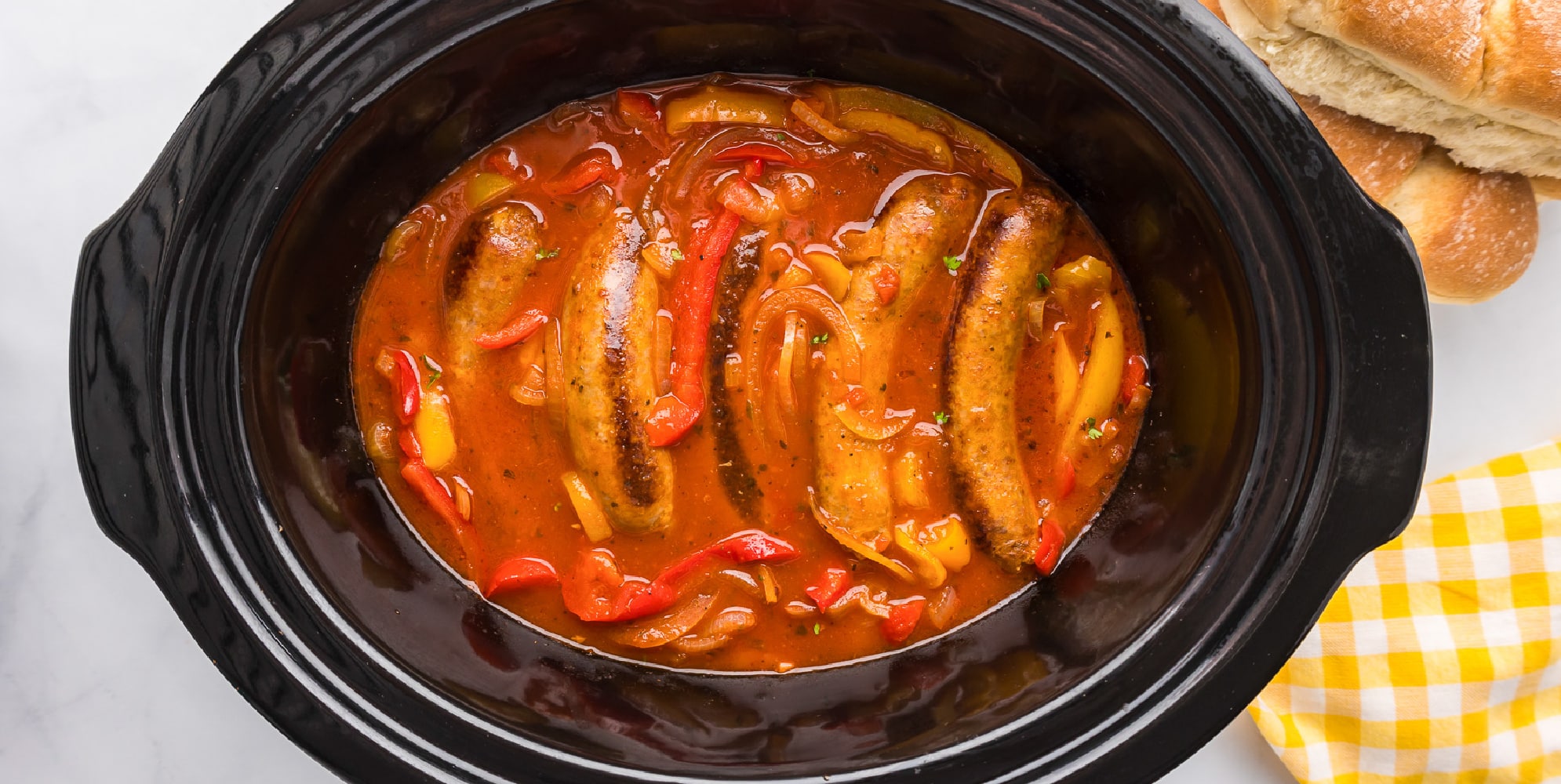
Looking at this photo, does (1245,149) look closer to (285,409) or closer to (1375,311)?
(1375,311)

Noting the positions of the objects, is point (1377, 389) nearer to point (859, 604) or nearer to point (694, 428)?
point (859, 604)

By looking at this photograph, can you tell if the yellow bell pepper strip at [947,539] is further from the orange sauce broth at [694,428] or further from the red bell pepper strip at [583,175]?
the red bell pepper strip at [583,175]

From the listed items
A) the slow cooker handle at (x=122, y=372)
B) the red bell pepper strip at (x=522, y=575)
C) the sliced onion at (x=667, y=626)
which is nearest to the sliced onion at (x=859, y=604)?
the sliced onion at (x=667, y=626)

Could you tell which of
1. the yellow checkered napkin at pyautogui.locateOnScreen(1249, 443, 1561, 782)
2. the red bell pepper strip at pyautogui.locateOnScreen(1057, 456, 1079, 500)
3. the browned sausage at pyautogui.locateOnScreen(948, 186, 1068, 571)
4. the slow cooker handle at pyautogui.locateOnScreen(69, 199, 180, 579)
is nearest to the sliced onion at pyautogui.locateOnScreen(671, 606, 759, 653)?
the browned sausage at pyautogui.locateOnScreen(948, 186, 1068, 571)

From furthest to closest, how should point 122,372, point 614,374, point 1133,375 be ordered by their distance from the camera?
1. point 1133,375
2. point 614,374
3. point 122,372

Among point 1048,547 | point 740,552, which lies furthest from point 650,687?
point 1048,547

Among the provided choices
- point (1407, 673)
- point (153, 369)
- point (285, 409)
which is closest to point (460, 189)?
point (285, 409)

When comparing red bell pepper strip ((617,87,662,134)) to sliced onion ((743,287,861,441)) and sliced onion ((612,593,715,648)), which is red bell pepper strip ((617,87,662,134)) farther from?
sliced onion ((612,593,715,648))
